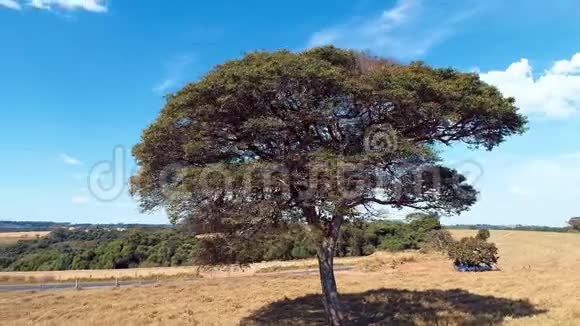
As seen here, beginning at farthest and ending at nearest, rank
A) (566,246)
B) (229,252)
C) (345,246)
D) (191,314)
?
(345,246), (566,246), (191,314), (229,252)

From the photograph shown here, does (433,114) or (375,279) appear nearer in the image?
(433,114)

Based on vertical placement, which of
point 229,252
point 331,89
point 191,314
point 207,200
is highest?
point 331,89

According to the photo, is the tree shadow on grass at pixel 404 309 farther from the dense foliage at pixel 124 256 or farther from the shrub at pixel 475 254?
the dense foliage at pixel 124 256

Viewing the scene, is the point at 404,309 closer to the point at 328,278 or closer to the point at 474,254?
the point at 328,278

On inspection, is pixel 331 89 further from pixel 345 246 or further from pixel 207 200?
pixel 345 246

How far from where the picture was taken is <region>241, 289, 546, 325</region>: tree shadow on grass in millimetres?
15070

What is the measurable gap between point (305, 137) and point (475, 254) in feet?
82.6

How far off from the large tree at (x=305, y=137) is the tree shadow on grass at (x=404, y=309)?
300 cm

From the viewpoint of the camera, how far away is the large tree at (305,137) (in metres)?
12.2

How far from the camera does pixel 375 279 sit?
29.2 m

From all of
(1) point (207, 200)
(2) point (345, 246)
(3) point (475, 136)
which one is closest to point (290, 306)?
(1) point (207, 200)

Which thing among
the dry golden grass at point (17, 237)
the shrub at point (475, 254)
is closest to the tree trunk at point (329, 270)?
the shrub at point (475, 254)

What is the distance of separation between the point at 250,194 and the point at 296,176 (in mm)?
1361

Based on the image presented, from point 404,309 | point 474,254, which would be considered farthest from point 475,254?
point 404,309
